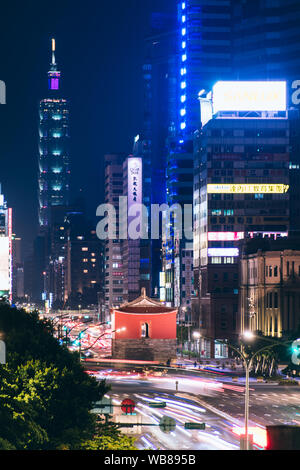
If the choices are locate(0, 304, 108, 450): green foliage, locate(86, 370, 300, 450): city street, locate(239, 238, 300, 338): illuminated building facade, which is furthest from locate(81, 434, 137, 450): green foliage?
locate(239, 238, 300, 338): illuminated building facade

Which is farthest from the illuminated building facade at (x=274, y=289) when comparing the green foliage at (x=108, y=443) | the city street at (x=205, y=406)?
the green foliage at (x=108, y=443)

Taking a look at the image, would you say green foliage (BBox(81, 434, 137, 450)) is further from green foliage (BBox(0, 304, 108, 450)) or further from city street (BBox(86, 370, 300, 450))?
city street (BBox(86, 370, 300, 450))

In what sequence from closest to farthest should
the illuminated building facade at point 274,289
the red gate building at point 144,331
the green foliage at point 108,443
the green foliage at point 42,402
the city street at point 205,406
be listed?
1. the green foliage at point 42,402
2. the green foliage at point 108,443
3. the city street at point 205,406
4. the red gate building at point 144,331
5. the illuminated building facade at point 274,289

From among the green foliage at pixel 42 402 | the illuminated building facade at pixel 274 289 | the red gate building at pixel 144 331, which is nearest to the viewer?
the green foliage at pixel 42 402

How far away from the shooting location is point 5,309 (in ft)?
284

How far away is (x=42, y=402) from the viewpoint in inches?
2363

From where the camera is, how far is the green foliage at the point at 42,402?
55.9 metres

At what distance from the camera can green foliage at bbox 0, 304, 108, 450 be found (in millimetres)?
55906

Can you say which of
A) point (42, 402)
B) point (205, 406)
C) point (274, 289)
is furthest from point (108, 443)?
point (274, 289)

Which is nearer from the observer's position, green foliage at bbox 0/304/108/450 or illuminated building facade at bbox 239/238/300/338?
green foliage at bbox 0/304/108/450

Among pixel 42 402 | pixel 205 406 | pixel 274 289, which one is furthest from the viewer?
pixel 274 289

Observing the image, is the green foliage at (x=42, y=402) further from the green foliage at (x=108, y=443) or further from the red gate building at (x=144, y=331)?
the red gate building at (x=144, y=331)

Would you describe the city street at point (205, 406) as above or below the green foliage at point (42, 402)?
below

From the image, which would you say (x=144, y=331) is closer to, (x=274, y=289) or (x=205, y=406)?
(x=274, y=289)
